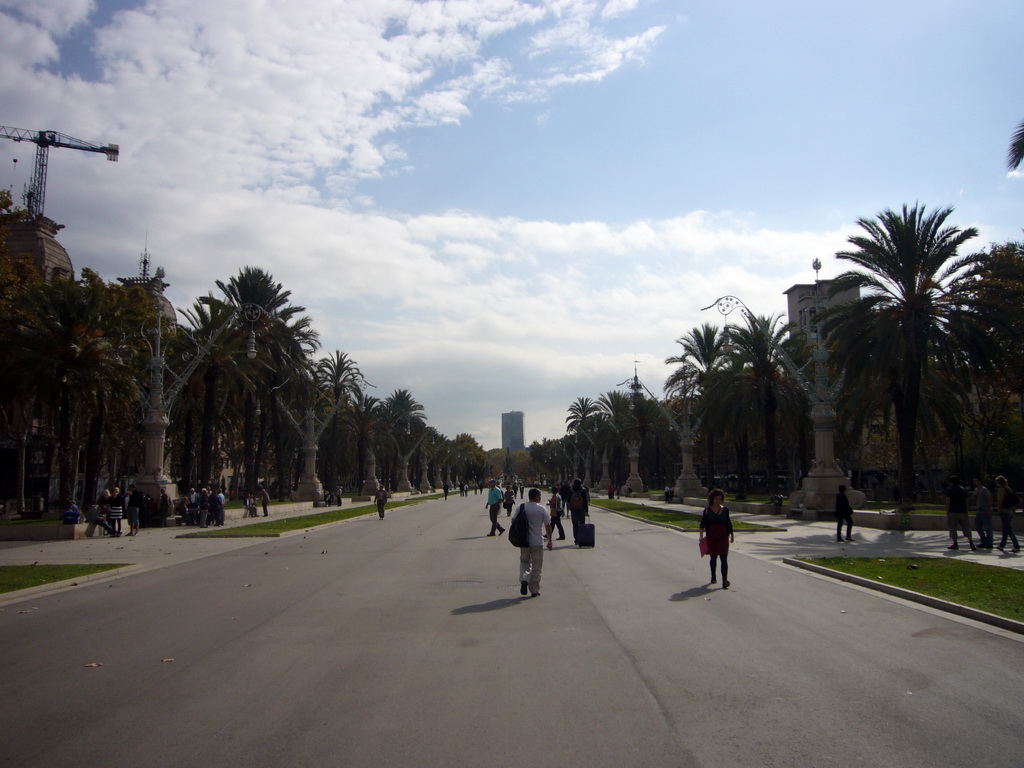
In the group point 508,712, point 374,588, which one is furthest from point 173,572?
point 508,712

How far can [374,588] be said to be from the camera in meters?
13.5

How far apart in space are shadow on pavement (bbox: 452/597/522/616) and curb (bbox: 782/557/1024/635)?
5.64 metres

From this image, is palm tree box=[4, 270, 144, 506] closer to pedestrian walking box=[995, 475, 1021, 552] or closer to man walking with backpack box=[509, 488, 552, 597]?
man walking with backpack box=[509, 488, 552, 597]

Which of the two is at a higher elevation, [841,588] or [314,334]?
[314,334]

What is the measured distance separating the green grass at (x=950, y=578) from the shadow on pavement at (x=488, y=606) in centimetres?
593

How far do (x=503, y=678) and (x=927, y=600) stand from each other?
7156 millimetres

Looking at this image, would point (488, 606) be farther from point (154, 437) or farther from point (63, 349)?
point (154, 437)

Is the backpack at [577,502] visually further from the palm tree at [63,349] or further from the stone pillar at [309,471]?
the stone pillar at [309,471]

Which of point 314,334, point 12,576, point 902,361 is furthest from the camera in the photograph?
point 314,334

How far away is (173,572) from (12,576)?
2.79 metres

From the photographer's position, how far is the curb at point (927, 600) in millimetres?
9789

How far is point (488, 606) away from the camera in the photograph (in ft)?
37.8

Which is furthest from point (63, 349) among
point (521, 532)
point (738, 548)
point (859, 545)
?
point (859, 545)

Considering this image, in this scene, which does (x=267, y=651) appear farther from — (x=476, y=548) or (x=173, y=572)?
(x=476, y=548)
